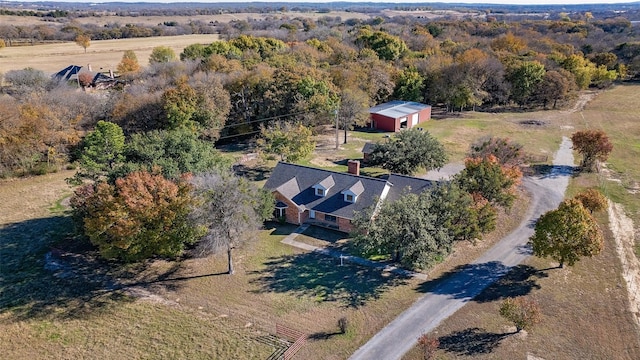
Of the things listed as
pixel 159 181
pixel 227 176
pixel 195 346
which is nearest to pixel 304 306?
pixel 195 346

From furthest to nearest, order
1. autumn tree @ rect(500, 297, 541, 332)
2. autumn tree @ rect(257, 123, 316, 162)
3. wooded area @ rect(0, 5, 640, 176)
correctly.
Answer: wooded area @ rect(0, 5, 640, 176) → autumn tree @ rect(257, 123, 316, 162) → autumn tree @ rect(500, 297, 541, 332)

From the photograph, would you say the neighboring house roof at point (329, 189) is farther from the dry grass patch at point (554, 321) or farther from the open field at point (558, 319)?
the open field at point (558, 319)

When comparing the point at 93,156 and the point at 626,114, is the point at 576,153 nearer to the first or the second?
the point at 626,114

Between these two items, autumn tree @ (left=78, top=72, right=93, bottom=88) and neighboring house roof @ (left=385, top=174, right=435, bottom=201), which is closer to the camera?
neighboring house roof @ (left=385, top=174, right=435, bottom=201)

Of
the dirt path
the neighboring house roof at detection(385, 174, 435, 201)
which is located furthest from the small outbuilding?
the dirt path

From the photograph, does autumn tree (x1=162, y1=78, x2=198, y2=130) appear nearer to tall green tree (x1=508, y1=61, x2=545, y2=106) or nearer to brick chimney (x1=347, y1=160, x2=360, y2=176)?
brick chimney (x1=347, y1=160, x2=360, y2=176)

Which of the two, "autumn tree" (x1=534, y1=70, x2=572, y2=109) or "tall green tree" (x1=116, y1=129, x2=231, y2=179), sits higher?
"autumn tree" (x1=534, y1=70, x2=572, y2=109)

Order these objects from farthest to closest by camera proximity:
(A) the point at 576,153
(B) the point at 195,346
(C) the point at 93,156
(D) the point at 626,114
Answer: (D) the point at 626,114
(A) the point at 576,153
(C) the point at 93,156
(B) the point at 195,346
